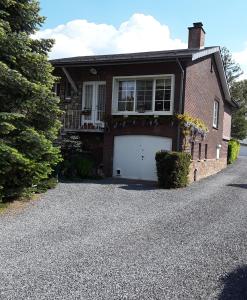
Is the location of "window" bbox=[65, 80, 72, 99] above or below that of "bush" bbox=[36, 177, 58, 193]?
above

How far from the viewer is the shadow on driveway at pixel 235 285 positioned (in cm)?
548

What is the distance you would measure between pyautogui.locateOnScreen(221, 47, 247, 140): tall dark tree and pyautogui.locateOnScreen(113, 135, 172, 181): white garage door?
1079 inches

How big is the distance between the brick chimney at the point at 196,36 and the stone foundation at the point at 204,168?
19.7ft

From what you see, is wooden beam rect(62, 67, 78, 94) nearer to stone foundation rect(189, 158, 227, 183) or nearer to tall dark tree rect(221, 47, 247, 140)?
stone foundation rect(189, 158, 227, 183)

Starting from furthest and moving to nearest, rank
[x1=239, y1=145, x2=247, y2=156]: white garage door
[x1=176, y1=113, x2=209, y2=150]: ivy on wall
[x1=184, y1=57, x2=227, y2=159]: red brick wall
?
[x1=239, y1=145, x2=247, y2=156]: white garage door < [x1=184, y1=57, x2=227, y2=159]: red brick wall < [x1=176, y1=113, x2=209, y2=150]: ivy on wall

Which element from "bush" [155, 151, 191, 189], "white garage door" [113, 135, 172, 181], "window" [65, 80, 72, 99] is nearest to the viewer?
"bush" [155, 151, 191, 189]

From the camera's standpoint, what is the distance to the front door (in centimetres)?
1995

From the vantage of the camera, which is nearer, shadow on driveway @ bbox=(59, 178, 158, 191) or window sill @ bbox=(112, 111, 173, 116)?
shadow on driveway @ bbox=(59, 178, 158, 191)

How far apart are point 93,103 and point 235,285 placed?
15086 mm

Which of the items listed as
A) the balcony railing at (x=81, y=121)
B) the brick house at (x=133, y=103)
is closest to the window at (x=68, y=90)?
the brick house at (x=133, y=103)

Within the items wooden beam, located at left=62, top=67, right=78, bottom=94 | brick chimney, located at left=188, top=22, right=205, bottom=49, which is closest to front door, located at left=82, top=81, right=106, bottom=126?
wooden beam, located at left=62, top=67, right=78, bottom=94

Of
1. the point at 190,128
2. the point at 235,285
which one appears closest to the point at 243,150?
the point at 190,128

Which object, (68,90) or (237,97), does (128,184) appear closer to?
(68,90)

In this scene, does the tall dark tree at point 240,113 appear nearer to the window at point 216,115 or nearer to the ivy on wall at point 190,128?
the window at point 216,115
